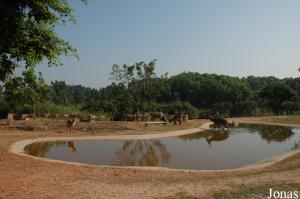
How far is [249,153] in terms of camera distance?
1964 centimetres

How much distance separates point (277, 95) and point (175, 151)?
37.4 metres

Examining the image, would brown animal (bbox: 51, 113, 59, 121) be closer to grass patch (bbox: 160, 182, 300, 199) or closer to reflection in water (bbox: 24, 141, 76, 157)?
reflection in water (bbox: 24, 141, 76, 157)

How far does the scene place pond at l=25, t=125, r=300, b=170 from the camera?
16.8 meters

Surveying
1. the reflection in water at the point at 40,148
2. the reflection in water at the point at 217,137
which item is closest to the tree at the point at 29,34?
the reflection in water at the point at 40,148

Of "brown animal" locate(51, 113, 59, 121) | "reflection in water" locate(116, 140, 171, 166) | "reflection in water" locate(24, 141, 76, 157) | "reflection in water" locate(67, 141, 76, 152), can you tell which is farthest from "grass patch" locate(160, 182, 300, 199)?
"brown animal" locate(51, 113, 59, 121)

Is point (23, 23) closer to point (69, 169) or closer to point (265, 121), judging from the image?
point (69, 169)

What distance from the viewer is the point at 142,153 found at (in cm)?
1972

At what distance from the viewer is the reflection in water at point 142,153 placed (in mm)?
17000

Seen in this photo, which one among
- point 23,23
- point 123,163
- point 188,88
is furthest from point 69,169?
point 188,88

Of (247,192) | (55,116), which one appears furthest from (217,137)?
(55,116)

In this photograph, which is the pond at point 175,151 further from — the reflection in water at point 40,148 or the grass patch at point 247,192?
the grass patch at point 247,192

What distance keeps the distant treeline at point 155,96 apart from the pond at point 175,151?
6.19m

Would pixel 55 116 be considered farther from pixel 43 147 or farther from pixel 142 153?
pixel 142 153

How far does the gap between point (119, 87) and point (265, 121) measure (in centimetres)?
1587
